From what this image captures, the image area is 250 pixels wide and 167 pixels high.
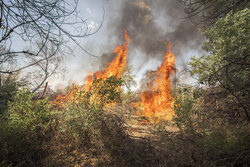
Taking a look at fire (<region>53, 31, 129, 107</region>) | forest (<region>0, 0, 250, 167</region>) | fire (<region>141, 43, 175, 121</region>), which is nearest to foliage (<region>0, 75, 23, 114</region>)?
forest (<region>0, 0, 250, 167</region>)

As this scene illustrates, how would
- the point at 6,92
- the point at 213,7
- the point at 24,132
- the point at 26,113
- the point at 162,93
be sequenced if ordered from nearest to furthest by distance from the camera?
the point at 24,132
the point at 26,113
the point at 213,7
the point at 6,92
the point at 162,93

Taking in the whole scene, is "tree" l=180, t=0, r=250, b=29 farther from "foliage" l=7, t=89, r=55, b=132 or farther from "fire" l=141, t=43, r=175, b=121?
"foliage" l=7, t=89, r=55, b=132

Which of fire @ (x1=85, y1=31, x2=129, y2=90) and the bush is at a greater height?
fire @ (x1=85, y1=31, x2=129, y2=90)

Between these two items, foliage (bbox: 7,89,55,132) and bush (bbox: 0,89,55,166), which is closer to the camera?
bush (bbox: 0,89,55,166)

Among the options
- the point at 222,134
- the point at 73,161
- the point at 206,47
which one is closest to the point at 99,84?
the point at 73,161

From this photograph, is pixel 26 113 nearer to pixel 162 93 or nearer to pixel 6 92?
pixel 6 92

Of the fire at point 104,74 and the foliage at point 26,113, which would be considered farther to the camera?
the fire at point 104,74

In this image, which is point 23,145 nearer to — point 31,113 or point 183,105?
point 31,113

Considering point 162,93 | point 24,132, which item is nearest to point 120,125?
point 24,132

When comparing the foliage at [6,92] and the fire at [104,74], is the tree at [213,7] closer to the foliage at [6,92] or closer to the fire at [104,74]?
the fire at [104,74]

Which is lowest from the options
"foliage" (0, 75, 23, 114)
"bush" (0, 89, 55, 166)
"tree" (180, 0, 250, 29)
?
"bush" (0, 89, 55, 166)

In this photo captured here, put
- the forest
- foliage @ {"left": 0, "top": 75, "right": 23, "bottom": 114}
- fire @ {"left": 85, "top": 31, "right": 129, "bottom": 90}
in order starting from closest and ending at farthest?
the forest → foliage @ {"left": 0, "top": 75, "right": 23, "bottom": 114} → fire @ {"left": 85, "top": 31, "right": 129, "bottom": 90}

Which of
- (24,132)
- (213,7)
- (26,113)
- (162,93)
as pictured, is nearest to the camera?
(24,132)

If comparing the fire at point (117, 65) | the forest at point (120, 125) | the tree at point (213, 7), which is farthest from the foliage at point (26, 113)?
the tree at point (213, 7)
